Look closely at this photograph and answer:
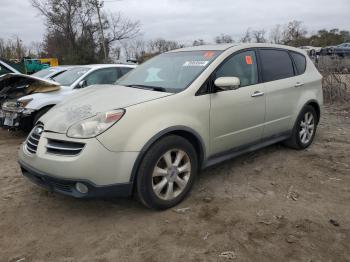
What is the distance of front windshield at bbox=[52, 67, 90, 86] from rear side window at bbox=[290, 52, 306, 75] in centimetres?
423

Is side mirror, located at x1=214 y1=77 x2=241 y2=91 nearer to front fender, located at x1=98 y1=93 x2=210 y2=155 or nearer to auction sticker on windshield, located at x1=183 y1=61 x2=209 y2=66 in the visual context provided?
front fender, located at x1=98 y1=93 x2=210 y2=155

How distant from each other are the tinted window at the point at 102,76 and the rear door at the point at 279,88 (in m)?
3.86

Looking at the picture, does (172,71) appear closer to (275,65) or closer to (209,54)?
(209,54)

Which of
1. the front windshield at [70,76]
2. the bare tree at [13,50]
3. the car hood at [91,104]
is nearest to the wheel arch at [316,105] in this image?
the car hood at [91,104]

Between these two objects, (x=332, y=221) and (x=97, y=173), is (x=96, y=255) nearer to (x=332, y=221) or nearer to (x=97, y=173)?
(x=97, y=173)

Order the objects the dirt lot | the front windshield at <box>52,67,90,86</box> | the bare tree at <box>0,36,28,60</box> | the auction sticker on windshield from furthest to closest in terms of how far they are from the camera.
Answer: the bare tree at <box>0,36,28,60</box> < the front windshield at <box>52,67,90,86</box> < the auction sticker on windshield < the dirt lot

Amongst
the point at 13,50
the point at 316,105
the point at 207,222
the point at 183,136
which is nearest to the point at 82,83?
the point at 183,136

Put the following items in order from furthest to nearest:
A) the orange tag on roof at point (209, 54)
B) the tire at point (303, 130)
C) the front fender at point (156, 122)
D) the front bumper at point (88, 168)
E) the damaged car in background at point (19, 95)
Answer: the damaged car in background at point (19, 95) → the tire at point (303, 130) → the orange tag on roof at point (209, 54) → the front fender at point (156, 122) → the front bumper at point (88, 168)

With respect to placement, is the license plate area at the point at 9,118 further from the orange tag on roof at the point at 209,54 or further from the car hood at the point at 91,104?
the orange tag on roof at the point at 209,54

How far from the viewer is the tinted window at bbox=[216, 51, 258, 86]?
13.8 ft

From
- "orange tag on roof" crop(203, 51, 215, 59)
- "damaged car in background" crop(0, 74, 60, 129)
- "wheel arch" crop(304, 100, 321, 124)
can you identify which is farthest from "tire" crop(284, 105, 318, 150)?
"damaged car in background" crop(0, 74, 60, 129)

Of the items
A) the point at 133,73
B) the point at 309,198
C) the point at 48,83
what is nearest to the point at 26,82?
the point at 48,83

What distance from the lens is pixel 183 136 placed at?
12.3ft

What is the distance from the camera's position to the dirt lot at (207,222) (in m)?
2.95
